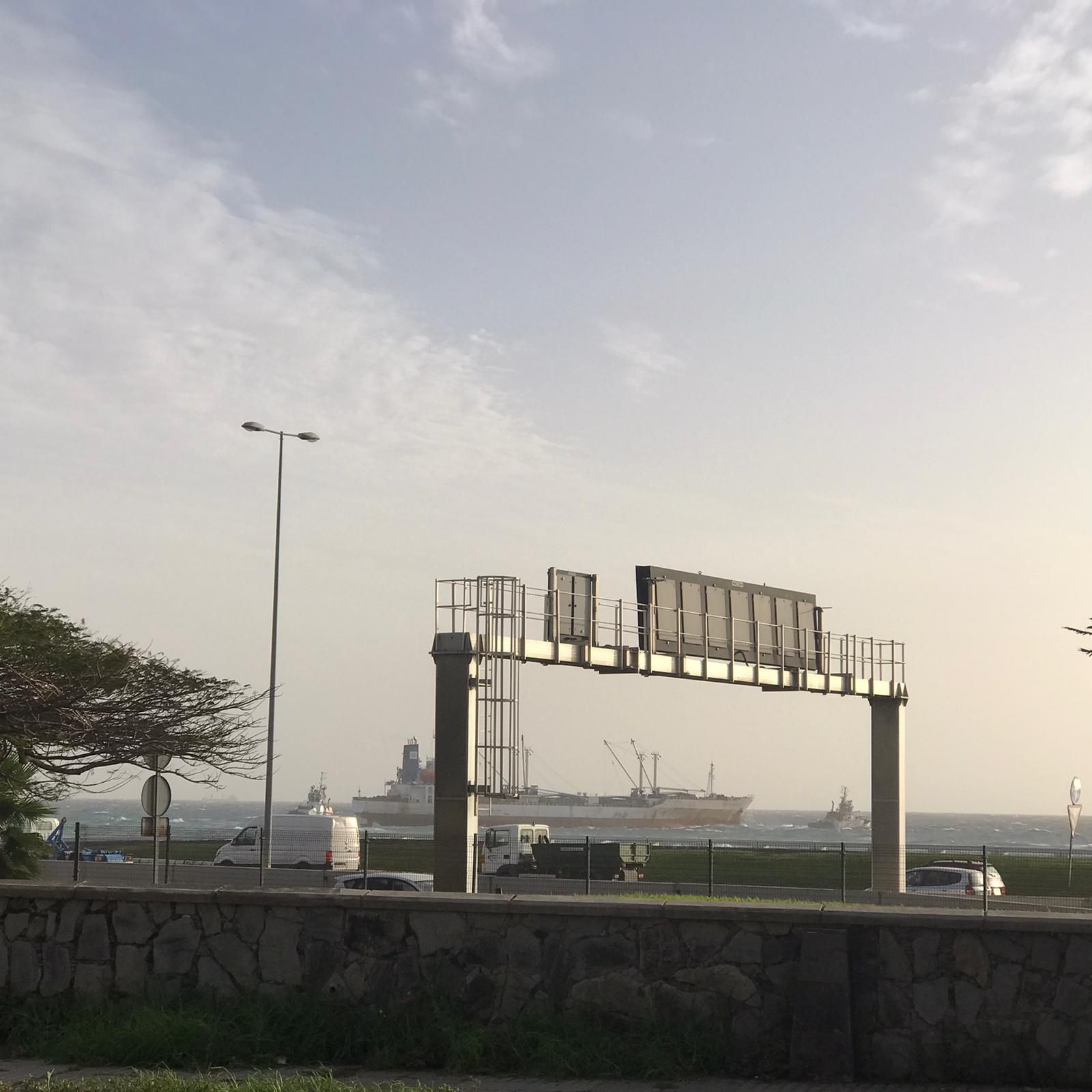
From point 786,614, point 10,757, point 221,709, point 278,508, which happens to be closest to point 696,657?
point 786,614

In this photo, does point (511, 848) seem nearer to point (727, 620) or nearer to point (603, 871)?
point (603, 871)

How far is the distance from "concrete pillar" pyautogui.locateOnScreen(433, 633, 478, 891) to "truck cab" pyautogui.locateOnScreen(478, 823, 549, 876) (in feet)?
36.1

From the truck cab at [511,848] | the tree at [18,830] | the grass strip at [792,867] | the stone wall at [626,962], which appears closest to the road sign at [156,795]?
the tree at [18,830]

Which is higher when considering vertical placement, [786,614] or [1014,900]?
[786,614]

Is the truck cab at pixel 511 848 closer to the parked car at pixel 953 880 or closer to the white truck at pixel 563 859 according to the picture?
the white truck at pixel 563 859

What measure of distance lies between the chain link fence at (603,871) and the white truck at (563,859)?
45 millimetres

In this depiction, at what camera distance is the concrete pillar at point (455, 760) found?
2816 centimetres

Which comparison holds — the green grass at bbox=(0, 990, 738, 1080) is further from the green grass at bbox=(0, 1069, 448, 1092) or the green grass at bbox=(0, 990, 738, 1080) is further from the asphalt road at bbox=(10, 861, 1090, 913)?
the asphalt road at bbox=(10, 861, 1090, 913)

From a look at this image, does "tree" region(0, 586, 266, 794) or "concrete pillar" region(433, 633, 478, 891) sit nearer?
"tree" region(0, 586, 266, 794)

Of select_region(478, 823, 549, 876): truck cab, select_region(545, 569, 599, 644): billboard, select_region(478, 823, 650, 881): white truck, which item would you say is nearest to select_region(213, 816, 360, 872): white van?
select_region(478, 823, 549, 876): truck cab

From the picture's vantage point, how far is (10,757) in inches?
738

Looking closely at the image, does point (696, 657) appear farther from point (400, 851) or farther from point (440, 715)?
point (400, 851)

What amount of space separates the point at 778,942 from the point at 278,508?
→ 2872 centimetres

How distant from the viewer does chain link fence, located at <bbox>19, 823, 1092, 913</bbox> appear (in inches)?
1163
